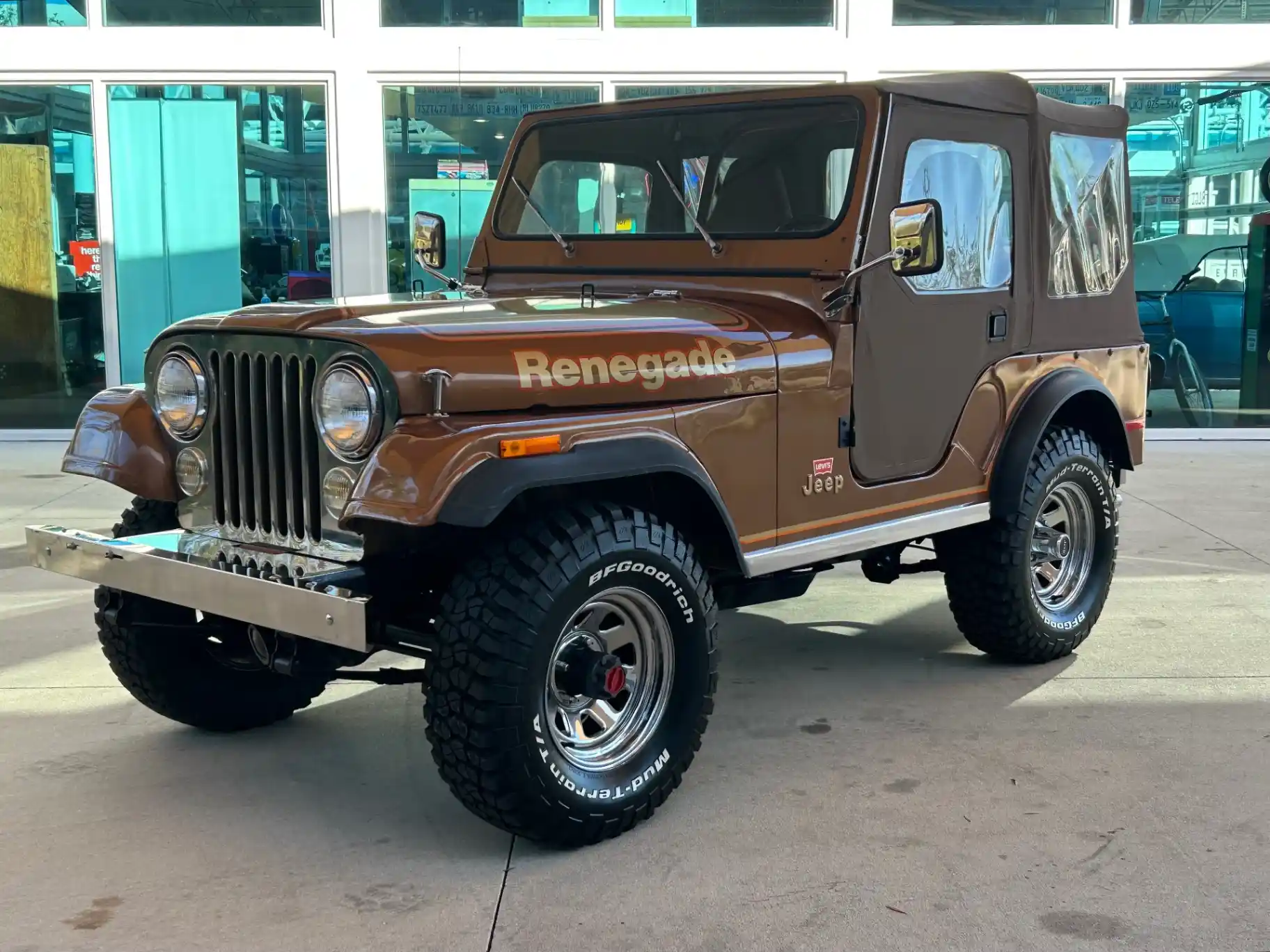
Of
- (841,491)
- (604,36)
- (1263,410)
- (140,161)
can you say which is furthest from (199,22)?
(1263,410)

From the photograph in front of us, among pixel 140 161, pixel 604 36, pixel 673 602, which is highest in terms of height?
pixel 604 36

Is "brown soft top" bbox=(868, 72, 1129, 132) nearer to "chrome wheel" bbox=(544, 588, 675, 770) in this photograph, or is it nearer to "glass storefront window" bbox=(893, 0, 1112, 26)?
"chrome wheel" bbox=(544, 588, 675, 770)

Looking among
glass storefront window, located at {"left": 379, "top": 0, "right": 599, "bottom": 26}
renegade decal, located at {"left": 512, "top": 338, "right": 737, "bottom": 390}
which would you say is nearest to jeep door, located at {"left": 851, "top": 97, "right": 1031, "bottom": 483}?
renegade decal, located at {"left": 512, "top": 338, "right": 737, "bottom": 390}

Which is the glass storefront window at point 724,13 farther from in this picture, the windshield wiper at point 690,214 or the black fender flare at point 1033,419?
the windshield wiper at point 690,214

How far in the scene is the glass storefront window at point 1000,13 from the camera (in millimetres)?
10109

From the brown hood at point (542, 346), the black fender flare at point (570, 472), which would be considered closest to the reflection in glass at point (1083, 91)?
the brown hood at point (542, 346)

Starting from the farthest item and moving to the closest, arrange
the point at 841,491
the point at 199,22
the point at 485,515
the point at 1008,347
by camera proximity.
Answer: the point at 199,22
the point at 1008,347
the point at 841,491
the point at 485,515

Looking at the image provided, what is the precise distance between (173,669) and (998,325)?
278 cm

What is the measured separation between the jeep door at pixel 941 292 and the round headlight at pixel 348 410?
1.50 m

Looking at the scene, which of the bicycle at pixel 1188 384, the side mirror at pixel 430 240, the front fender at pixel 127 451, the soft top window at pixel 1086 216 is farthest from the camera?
the bicycle at pixel 1188 384

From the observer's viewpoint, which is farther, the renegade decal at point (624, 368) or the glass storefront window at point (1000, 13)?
the glass storefront window at point (1000, 13)

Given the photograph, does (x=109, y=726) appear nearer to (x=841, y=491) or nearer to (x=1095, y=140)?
(x=841, y=491)

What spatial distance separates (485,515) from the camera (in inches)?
109

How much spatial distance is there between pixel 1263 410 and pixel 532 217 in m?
8.17
